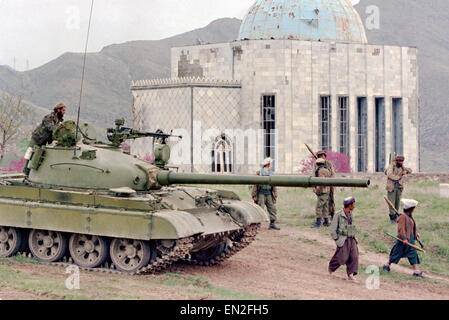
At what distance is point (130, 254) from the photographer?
14320 millimetres

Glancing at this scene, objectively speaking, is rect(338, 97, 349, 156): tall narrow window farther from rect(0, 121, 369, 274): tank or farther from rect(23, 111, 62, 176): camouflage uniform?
rect(23, 111, 62, 176): camouflage uniform

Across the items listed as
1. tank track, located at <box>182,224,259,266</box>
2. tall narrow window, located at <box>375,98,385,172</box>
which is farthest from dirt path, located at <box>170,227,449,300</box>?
tall narrow window, located at <box>375,98,385,172</box>

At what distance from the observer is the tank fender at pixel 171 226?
13.5 meters

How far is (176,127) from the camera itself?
4534 centimetres

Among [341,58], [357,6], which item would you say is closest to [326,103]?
[341,58]

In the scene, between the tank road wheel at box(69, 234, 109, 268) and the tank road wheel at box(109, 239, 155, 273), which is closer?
the tank road wheel at box(109, 239, 155, 273)

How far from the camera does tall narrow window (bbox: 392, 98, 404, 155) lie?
5069cm

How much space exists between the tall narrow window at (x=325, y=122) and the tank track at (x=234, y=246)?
3185 centimetres

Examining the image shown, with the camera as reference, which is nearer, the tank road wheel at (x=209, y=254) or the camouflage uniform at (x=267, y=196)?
the tank road wheel at (x=209, y=254)

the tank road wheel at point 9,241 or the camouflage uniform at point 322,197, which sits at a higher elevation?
the camouflage uniform at point 322,197

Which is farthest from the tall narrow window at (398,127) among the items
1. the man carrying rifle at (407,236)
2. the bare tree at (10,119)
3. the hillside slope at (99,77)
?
the hillside slope at (99,77)

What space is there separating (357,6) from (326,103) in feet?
384

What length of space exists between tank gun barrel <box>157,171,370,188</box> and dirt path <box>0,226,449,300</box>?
1718 mm

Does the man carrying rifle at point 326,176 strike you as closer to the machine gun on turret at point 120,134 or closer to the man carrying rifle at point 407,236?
the man carrying rifle at point 407,236
